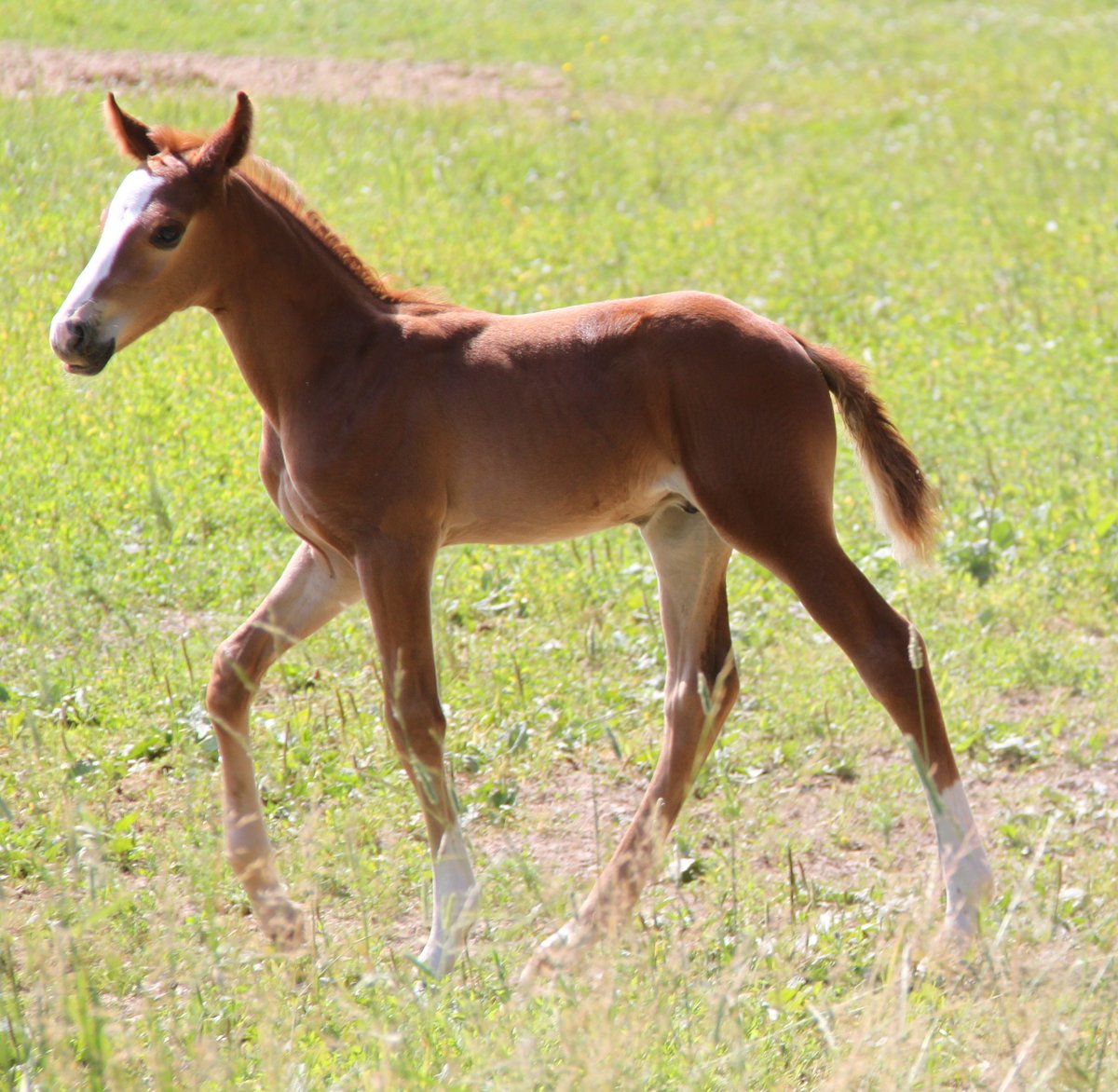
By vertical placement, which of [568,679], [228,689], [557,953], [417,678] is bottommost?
[568,679]

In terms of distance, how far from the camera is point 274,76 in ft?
38.5

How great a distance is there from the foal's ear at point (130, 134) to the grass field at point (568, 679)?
1.50 m

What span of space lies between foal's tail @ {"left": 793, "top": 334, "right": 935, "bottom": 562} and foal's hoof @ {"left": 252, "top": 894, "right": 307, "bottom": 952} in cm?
188

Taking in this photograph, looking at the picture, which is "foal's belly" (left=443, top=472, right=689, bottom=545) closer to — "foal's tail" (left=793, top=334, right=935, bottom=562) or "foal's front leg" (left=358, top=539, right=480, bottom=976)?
"foal's front leg" (left=358, top=539, right=480, bottom=976)

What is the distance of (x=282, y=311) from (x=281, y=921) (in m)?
1.55

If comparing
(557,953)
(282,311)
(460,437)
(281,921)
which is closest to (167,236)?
(282,311)

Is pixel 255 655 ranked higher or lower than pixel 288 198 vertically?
lower

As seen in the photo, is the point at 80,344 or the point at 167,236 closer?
the point at 80,344

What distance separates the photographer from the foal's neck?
12.5ft

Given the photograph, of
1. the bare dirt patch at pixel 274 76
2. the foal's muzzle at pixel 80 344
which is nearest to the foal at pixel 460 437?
the foal's muzzle at pixel 80 344

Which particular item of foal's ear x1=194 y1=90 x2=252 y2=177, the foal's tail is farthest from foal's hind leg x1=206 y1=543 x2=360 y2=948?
the foal's tail

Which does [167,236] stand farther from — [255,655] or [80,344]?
[255,655]

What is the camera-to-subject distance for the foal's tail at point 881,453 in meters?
3.99

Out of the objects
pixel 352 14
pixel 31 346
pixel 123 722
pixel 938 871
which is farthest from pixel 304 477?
pixel 352 14
